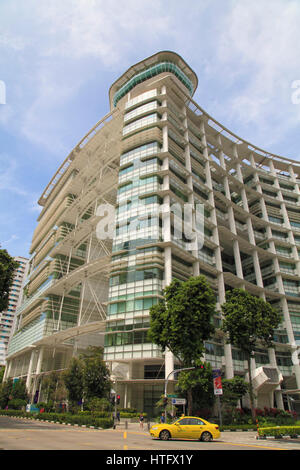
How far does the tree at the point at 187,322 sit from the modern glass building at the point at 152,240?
553cm

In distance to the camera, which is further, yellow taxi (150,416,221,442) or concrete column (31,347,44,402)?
concrete column (31,347,44,402)

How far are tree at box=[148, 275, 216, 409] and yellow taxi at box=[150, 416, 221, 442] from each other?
10.4 meters

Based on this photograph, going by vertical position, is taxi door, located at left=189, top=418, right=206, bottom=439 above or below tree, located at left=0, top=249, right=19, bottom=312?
below

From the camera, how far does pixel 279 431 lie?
68.3ft

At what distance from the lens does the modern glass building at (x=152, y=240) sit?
38428 mm

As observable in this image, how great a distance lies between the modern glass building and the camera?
38.4 m

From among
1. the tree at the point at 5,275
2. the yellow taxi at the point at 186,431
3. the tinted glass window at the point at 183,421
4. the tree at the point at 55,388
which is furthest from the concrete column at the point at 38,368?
the tinted glass window at the point at 183,421

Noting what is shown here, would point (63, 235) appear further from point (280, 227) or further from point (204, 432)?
point (204, 432)

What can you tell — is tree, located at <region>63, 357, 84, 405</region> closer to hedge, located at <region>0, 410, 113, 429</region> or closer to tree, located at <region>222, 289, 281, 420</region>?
hedge, located at <region>0, 410, 113, 429</region>

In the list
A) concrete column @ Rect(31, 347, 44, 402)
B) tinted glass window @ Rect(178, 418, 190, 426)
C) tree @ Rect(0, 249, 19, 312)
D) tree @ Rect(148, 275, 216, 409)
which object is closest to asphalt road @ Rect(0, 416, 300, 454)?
tinted glass window @ Rect(178, 418, 190, 426)

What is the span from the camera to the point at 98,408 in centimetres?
2948

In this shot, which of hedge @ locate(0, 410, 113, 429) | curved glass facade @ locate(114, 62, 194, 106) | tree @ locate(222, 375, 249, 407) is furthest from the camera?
curved glass facade @ locate(114, 62, 194, 106)

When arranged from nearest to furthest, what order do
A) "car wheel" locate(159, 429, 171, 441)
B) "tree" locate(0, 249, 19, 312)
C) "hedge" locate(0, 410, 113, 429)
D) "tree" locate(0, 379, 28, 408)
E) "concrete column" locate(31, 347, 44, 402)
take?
"car wheel" locate(159, 429, 171, 441), "hedge" locate(0, 410, 113, 429), "tree" locate(0, 249, 19, 312), "tree" locate(0, 379, 28, 408), "concrete column" locate(31, 347, 44, 402)
